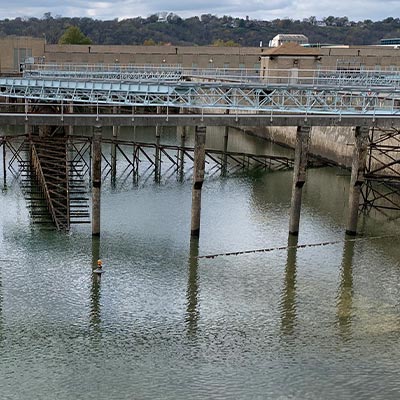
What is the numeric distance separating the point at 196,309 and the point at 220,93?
12.6 metres

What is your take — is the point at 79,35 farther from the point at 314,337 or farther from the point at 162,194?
the point at 314,337

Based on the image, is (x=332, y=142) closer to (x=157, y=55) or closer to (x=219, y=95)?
(x=219, y=95)

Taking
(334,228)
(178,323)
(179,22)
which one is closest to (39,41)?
(334,228)

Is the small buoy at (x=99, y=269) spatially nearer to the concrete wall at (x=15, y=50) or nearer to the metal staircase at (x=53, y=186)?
the metal staircase at (x=53, y=186)

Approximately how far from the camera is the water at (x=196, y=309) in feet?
51.1

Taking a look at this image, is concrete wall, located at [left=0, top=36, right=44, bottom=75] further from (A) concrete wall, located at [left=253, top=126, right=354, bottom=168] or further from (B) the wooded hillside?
(B) the wooded hillside

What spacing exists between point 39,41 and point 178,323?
2324 inches

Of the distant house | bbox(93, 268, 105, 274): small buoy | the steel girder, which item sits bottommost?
bbox(93, 268, 105, 274): small buoy

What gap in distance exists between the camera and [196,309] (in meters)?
19.3

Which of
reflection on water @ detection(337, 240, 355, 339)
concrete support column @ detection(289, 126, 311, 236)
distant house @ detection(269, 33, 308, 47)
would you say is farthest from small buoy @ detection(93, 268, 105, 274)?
distant house @ detection(269, 33, 308, 47)

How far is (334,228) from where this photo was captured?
90.5 ft

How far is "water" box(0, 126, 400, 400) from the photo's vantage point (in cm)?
1556

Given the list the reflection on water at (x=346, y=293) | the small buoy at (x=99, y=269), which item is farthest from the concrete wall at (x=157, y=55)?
the small buoy at (x=99, y=269)

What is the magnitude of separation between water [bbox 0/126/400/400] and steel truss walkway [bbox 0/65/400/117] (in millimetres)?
4948
